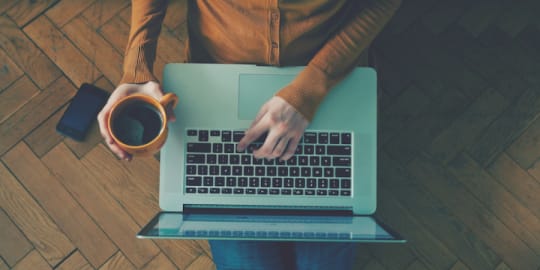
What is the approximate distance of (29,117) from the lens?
1.27 m

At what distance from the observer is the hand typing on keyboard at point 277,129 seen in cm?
73

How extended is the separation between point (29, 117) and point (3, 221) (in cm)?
33

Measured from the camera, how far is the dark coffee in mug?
68 cm

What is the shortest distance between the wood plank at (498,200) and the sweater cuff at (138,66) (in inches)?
37.2

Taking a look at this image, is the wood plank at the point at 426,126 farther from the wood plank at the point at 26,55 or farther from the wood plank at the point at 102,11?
the wood plank at the point at 26,55

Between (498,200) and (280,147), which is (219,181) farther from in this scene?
(498,200)

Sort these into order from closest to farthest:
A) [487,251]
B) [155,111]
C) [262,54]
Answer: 1. [155,111]
2. [262,54]
3. [487,251]

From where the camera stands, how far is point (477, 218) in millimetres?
1218

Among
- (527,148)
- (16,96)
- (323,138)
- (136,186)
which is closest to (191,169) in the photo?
(323,138)

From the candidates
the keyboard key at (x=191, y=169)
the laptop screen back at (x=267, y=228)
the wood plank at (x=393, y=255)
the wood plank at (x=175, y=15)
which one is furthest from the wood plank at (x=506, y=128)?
the wood plank at (x=175, y=15)

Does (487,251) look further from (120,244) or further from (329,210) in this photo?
(120,244)

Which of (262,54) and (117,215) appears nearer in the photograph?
(262,54)

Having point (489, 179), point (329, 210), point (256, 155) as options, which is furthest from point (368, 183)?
point (489, 179)

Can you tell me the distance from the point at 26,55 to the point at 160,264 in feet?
2.61
